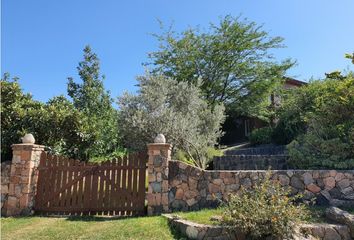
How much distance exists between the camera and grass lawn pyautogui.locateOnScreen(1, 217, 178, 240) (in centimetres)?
657

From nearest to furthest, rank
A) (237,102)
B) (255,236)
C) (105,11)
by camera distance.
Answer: (255,236), (105,11), (237,102)

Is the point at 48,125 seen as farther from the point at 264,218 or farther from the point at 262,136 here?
the point at 262,136

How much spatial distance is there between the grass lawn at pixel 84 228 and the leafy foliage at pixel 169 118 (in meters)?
4.84

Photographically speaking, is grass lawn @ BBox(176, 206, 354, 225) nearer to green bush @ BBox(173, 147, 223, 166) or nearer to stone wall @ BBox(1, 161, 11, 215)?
green bush @ BBox(173, 147, 223, 166)

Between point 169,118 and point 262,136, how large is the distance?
881cm

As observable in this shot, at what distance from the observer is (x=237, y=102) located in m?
21.7

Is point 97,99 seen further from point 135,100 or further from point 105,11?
point 105,11

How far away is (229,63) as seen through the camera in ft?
69.8

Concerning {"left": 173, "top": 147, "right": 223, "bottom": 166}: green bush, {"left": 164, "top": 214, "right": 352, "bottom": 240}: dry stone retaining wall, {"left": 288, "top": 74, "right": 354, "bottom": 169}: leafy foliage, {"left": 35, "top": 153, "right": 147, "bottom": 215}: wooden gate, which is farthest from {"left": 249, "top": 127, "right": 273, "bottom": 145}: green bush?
{"left": 164, "top": 214, "right": 352, "bottom": 240}: dry stone retaining wall


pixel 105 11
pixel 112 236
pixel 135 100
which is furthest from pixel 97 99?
pixel 112 236

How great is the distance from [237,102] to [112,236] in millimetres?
16436

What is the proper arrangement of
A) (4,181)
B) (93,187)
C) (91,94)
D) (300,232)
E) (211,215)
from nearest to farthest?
1. (300,232)
2. (211,215)
3. (93,187)
4. (4,181)
5. (91,94)

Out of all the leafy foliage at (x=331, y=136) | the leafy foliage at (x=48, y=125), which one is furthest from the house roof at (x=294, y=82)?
the leafy foliage at (x=48, y=125)

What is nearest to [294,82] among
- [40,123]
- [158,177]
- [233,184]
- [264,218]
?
[233,184]
